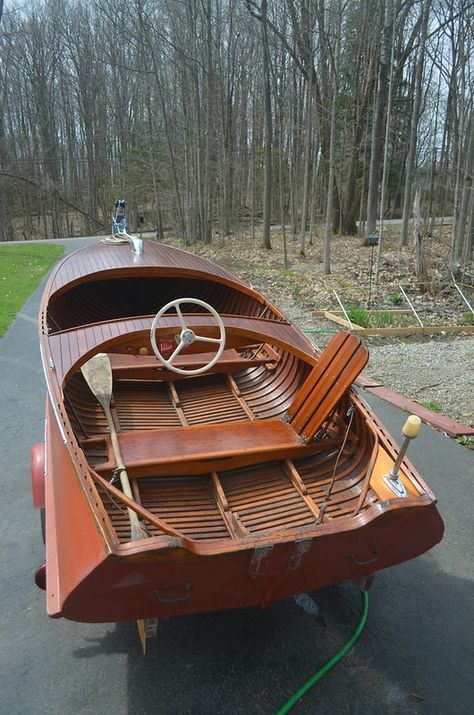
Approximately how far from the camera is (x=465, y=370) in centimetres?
708

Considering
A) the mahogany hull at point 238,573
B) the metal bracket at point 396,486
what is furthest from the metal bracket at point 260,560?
the metal bracket at point 396,486

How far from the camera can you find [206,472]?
3539 millimetres

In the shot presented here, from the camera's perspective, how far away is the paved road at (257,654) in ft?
8.76

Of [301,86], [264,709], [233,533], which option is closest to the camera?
[264,709]

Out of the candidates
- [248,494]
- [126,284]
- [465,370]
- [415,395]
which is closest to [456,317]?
[465,370]

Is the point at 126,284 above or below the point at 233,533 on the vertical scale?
above

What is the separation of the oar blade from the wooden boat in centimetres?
5

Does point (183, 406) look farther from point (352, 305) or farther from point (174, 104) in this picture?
point (174, 104)

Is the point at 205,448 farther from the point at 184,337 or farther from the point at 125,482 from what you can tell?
the point at 184,337

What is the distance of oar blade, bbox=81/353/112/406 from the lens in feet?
13.6

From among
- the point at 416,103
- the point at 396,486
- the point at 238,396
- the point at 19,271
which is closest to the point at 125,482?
the point at 396,486

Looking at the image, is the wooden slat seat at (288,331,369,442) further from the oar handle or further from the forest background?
the forest background

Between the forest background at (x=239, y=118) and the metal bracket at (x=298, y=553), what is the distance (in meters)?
11.0

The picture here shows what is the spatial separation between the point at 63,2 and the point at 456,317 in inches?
1470
